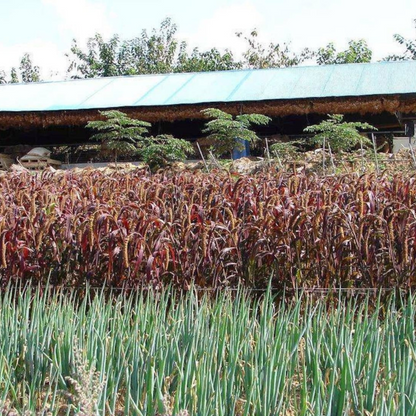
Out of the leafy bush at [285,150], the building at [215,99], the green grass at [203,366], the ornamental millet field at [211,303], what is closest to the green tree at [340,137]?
the leafy bush at [285,150]

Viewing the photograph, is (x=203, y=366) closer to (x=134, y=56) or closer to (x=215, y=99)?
(x=215, y=99)

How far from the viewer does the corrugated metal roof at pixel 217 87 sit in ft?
41.3

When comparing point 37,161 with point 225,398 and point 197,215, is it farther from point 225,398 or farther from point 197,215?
point 225,398

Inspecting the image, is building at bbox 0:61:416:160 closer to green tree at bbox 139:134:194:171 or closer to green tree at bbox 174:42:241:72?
green tree at bbox 139:134:194:171

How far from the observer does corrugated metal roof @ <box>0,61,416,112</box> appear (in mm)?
12602

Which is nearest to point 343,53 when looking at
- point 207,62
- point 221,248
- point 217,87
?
point 207,62

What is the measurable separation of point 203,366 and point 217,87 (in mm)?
12306

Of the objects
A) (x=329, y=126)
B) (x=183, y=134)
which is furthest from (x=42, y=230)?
(x=183, y=134)

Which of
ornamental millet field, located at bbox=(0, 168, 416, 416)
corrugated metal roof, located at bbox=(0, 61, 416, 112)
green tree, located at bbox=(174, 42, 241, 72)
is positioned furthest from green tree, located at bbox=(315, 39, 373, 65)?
ornamental millet field, located at bbox=(0, 168, 416, 416)

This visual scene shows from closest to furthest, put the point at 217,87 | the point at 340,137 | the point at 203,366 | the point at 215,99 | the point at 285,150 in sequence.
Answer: the point at 203,366 → the point at 340,137 → the point at 285,150 → the point at 215,99 → the point at 217,87

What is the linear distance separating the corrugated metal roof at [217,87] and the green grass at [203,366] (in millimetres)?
10073

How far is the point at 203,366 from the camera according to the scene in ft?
6.48

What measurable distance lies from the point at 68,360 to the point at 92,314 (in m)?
0.23

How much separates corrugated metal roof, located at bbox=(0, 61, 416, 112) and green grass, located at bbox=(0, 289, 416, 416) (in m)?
10.1
